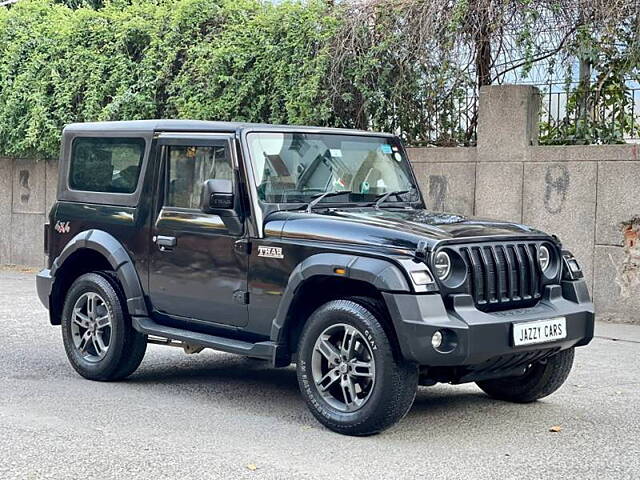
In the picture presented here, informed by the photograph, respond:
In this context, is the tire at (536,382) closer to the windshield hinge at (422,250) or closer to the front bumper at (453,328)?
the front bumper at (453,328)

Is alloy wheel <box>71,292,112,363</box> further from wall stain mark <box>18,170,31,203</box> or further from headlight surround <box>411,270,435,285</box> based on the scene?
wall stain mark <box>18,170,31,203</box>

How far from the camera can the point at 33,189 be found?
17.2 m

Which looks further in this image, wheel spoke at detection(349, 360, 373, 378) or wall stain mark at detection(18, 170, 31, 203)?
wall stain mark at detection(18, 170, 31, 203)

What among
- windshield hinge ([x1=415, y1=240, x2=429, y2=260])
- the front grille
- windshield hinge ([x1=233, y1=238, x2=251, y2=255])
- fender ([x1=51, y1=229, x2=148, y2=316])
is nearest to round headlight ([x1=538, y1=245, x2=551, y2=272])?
the front grille

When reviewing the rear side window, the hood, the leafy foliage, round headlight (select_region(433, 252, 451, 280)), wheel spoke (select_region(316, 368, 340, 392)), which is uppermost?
the leafy foliage

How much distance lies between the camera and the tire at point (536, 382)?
24.0ft

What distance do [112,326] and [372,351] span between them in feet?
8.10

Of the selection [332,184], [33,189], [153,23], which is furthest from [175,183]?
[33,189]

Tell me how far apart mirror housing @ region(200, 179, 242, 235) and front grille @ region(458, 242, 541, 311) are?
1625mm

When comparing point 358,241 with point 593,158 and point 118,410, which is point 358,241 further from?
point 593,158

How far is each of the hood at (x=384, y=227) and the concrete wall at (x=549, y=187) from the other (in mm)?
4624

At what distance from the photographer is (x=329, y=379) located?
21.6ft

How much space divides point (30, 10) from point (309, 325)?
42.0ft

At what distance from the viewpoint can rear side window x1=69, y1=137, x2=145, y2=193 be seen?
808cm
